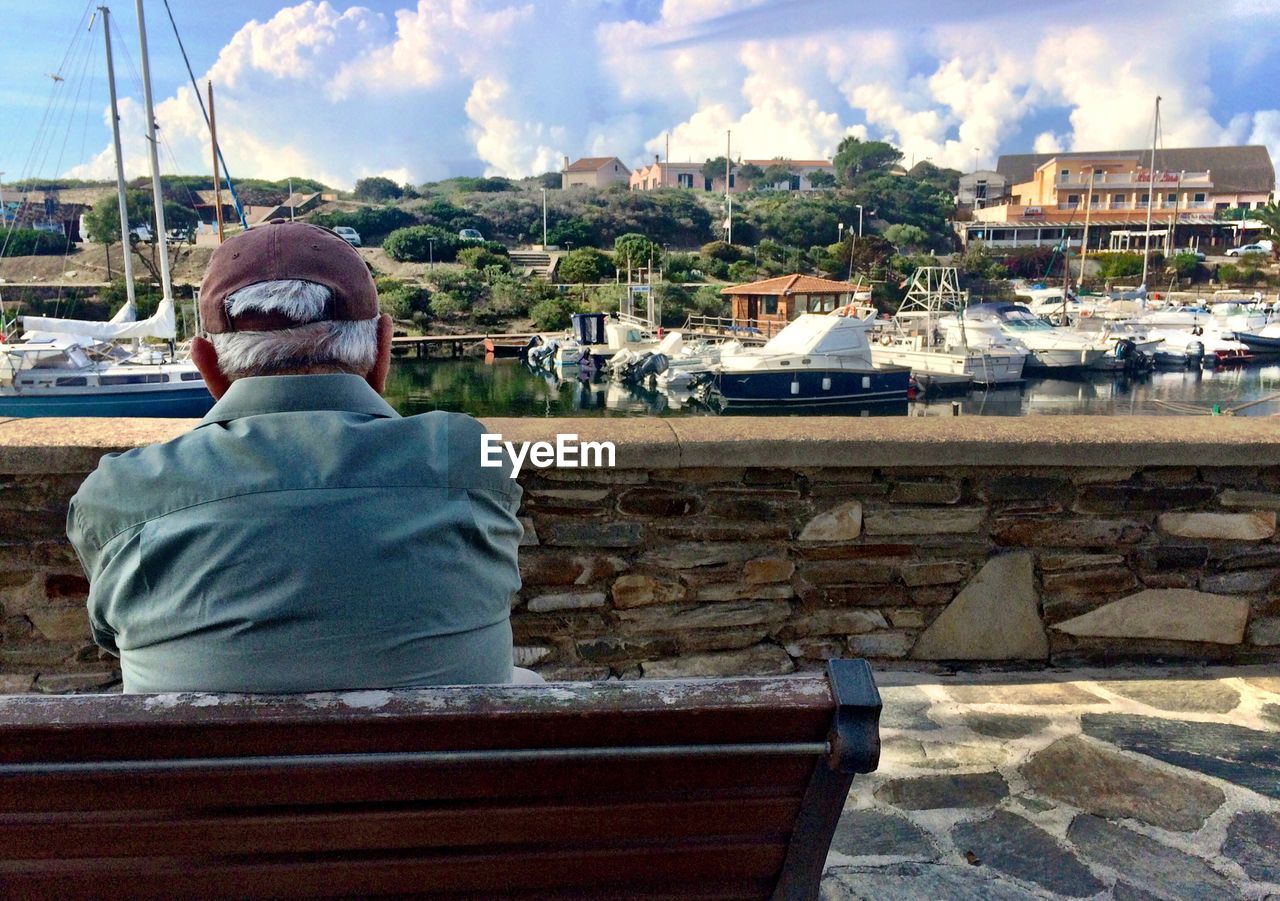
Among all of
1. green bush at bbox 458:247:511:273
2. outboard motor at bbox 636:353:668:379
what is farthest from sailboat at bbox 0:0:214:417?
green bush at bbox 458:247:511:273

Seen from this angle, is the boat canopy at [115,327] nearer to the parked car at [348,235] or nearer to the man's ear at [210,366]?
the parked car at [348,235]

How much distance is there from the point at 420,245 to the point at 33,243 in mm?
28051

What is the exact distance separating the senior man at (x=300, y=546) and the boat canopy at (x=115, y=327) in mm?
28803

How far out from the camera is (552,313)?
188 feet

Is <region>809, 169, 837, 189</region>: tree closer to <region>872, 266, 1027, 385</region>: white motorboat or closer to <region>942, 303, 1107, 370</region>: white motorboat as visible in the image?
<region>942, 303, 1107, 370</region>: white motorboat

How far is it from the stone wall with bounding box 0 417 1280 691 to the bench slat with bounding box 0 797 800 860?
1.71m

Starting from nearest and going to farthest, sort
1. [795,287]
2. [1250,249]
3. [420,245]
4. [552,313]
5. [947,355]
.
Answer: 1. [947,355]
2. [795,287]
3. [552,313]
4. [420,245]
5. [1250,249]

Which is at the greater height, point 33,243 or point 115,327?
point 33,243

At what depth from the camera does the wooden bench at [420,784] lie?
950 millimetres

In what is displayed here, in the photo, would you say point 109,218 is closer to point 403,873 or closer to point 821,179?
point 403,873

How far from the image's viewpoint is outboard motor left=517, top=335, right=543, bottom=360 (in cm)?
4870

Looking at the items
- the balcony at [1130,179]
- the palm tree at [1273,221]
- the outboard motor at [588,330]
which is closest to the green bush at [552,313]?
the outboard motor at [588,330]

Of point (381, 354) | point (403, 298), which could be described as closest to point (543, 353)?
point (403, 298)

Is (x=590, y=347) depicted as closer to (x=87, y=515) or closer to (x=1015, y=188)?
(x=87, y=515)
